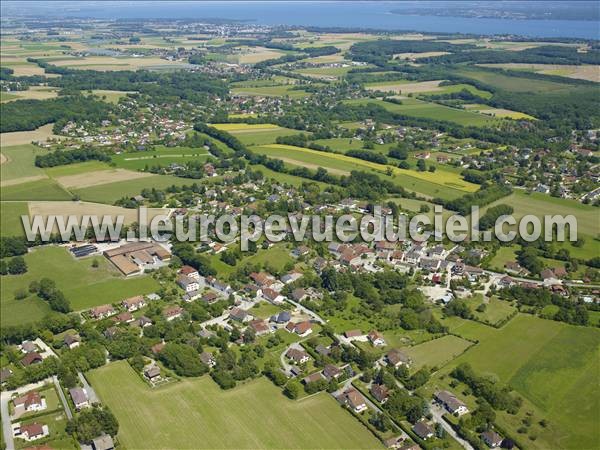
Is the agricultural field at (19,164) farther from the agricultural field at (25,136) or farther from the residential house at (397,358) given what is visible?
the residential house at (397,358)

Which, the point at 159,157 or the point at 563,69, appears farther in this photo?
the point at 563,69

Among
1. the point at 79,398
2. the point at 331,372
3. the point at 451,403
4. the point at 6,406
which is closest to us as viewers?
the point at 451,403

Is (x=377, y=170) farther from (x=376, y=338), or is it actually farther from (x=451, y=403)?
(x=451, y=403)

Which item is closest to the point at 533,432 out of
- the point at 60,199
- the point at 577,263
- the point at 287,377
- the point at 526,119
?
the point at 287,377

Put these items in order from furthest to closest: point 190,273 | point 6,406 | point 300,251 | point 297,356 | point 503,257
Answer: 1. point 300,251
2. point 503,257
3. point 190,273
4. point 297,356
5. point 6,406

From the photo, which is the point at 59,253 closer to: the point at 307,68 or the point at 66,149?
the point at 66,149

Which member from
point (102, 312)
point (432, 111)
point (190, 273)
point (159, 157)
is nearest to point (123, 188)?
point (159, 157)
